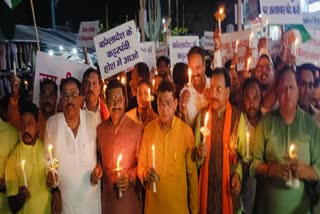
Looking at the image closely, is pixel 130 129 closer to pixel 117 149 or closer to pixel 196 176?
pixel 117 149

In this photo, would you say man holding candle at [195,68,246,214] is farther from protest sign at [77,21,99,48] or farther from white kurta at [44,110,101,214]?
protest sign at [77,21,99,48]

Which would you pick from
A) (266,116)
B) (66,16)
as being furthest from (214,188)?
(66,16)

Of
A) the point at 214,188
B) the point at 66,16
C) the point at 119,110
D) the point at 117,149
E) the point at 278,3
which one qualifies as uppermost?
the point at 66,16

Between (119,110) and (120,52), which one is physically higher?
(120,52)

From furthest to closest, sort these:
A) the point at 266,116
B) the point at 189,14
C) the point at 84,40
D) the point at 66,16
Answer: the point at 189,14 → the point at 66,16 → the point at 84,40 → the point at 266,116

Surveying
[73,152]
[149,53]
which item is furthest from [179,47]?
[73,152]

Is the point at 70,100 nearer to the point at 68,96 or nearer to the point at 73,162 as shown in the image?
the point at 68,96

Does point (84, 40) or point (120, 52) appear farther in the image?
point (84, 40)

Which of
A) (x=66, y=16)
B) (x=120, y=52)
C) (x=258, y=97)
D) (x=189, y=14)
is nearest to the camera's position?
(x=258, y=97)

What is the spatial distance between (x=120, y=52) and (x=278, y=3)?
2090 mm

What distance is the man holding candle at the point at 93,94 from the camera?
5.36m

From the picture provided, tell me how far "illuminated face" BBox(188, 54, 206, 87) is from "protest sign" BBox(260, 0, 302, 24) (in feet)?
3.85

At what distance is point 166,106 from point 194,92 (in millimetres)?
837

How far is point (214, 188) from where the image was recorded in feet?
15.6
